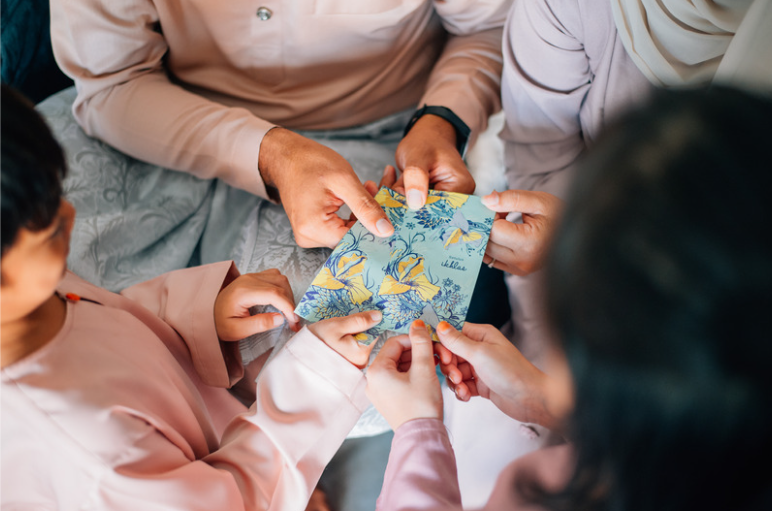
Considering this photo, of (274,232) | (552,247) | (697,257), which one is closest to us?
(697,257)

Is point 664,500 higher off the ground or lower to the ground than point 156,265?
higher

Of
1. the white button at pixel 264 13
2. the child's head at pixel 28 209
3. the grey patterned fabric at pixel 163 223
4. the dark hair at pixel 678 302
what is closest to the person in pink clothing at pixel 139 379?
the child's head at pixel 28 209

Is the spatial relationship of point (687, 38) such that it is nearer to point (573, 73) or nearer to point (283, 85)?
point (573, 73)

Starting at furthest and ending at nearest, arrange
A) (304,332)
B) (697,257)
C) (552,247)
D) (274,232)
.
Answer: (274,232) → (304,332) → (552,247) → (697,257)

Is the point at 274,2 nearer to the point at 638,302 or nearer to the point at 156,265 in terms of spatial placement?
the point at 156,265

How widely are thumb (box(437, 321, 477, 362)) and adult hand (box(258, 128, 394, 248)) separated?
0.66ft

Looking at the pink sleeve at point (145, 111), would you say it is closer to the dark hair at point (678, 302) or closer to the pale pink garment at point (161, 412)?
the pale pink garment at point (161, 412)

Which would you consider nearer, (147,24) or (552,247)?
(552,247)

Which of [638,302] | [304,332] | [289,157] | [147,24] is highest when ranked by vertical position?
[638,302]

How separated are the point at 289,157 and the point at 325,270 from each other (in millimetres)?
269

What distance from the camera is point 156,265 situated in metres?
→ 1.07

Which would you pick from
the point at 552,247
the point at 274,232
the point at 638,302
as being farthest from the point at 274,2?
the point at 638,302

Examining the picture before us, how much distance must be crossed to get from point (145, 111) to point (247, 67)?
25 cm

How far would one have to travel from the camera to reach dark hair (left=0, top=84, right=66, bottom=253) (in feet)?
1.58
